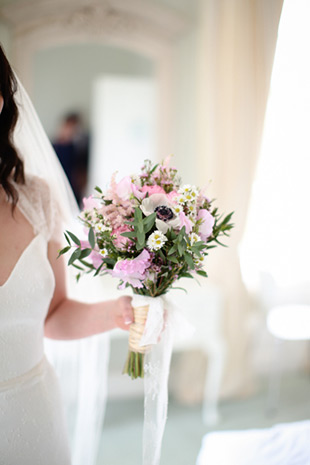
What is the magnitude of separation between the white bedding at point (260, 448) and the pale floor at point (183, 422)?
880 millimetres

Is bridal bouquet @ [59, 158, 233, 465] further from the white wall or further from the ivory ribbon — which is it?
the white wall

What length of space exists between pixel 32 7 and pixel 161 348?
227 centimetres

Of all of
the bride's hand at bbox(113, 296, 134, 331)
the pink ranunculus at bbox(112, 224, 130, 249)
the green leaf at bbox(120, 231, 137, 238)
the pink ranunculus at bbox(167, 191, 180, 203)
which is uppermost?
the pink ranunculus at bbox(167, 191, 180, 203)

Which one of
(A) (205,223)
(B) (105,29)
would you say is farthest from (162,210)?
(B) (105,29)

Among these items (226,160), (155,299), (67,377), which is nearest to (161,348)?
(155,299)

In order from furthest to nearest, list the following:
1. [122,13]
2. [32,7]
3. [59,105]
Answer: [59,105] → [122,13] → [32,7]

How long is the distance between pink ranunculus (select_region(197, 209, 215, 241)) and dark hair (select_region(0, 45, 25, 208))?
0.52 meters

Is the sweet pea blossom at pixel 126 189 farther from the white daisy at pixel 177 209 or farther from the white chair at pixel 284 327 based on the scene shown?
the white chair at pixel 284 327

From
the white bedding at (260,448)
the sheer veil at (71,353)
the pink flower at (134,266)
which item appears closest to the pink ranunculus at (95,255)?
the pink flower at (134,266)

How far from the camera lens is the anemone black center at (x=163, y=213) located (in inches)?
37.5

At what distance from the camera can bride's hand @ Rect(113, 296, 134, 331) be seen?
1.09 m

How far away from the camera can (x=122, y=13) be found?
2.66 meters

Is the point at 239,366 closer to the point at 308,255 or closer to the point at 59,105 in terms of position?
the point at 308,255

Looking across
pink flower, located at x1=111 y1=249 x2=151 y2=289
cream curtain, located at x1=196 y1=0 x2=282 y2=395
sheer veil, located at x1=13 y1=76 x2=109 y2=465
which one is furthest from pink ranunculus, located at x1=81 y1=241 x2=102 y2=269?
cream curtain, located at x1=196 y1=0 x2=282 y2=395
